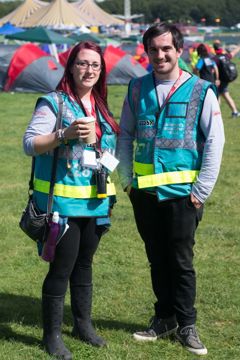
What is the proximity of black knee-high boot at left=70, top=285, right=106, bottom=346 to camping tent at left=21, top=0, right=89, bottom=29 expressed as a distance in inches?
1756

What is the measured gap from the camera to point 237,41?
54656 millimetres

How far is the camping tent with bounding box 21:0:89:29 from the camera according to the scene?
4738 centimetres

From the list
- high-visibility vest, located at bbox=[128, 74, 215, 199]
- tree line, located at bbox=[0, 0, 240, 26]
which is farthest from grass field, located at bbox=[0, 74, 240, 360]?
tree line, located at bbox=[0, 0, 240, 26]

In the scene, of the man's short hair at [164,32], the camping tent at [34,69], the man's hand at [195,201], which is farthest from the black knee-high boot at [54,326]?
the camping tent at [34,69]

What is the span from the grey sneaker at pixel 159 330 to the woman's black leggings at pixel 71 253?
0.62 metres

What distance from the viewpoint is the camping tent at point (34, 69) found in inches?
772

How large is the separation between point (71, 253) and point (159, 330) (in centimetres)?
86

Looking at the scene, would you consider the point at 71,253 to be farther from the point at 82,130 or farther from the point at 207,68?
the point at 207,68

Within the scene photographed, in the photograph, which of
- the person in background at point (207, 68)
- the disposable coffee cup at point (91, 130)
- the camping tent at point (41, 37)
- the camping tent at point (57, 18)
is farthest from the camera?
the camping tent at point (57, 18)

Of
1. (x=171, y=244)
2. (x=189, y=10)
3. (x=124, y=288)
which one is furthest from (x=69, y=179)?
(x=189, y=10)

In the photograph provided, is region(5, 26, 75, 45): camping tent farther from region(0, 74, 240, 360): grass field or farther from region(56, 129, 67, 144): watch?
region(56, 129, 67, 144): watch

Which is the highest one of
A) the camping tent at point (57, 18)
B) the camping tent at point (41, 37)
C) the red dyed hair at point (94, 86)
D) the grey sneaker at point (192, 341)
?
the camping tent at point (57, 18)

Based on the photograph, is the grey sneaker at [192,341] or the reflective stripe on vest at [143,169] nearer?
the reflective stripe on vest at [143,169]

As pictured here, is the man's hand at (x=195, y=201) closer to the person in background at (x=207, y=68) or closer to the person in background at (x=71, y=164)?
the person in background at (x=71, y=164)
